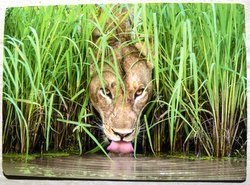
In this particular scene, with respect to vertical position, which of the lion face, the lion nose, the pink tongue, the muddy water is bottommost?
the muddy water

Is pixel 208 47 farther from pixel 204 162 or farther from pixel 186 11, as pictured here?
pixel 204 162

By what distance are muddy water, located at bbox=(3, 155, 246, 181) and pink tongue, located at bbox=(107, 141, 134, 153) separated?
0.11ft

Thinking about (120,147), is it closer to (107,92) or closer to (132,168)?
(132,168)

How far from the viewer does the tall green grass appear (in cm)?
155

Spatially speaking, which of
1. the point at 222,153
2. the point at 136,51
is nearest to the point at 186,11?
the point at 136,51

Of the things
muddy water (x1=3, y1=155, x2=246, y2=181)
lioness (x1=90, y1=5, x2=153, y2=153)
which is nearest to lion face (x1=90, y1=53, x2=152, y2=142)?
lioness (x1=90, y1=5, x2=153, y2=153)

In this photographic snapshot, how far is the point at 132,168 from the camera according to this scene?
1568mm

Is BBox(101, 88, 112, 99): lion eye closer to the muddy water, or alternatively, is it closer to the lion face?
the lion face

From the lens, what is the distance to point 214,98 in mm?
1554

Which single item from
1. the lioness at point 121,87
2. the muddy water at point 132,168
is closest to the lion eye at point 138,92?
the lioness at point 121,87

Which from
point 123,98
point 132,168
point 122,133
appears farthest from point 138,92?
point 132,168

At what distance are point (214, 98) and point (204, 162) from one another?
0.24 meters

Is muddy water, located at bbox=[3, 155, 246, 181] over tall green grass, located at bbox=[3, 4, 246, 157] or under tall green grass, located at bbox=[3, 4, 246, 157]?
under

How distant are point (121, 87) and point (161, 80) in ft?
0.50
